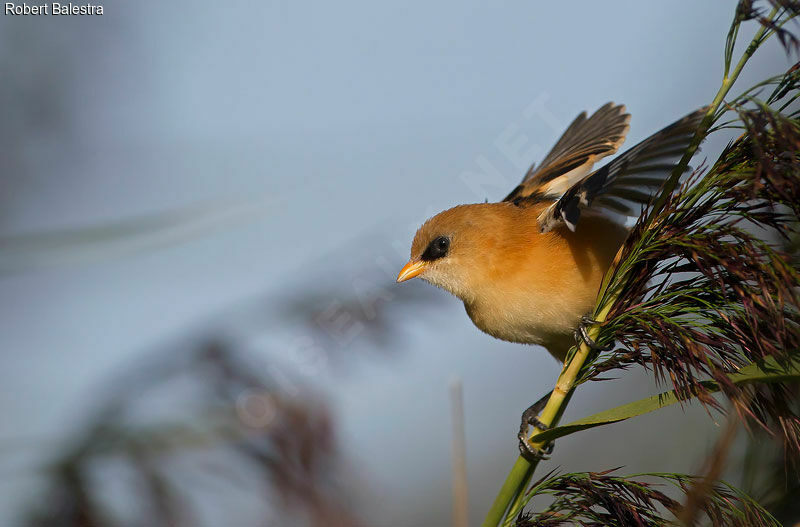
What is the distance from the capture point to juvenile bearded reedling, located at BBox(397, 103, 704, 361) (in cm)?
215

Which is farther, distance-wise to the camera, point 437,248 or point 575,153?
point 575,153

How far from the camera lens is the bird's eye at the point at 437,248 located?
9.57 ft

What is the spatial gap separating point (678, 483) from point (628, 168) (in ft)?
2.65

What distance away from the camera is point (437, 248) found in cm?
292

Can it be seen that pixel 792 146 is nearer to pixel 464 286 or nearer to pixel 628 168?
pixel 628 168

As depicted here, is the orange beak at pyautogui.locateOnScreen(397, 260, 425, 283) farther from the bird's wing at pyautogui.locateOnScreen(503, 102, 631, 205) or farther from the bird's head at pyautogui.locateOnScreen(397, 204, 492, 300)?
the bird's wing at pyautogui.locateOnScreen(503, 102, 631, 205)

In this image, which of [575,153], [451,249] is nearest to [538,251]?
[451,249]

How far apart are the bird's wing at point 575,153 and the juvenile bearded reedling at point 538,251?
121 millimetres

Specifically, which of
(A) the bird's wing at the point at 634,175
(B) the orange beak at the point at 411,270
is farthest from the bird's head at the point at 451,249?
(A) the bird's wing at the point at 634,175

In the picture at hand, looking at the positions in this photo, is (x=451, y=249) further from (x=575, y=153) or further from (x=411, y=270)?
(x=575, y=153)

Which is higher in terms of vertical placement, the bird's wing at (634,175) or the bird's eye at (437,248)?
the bird's eye at (437,248)

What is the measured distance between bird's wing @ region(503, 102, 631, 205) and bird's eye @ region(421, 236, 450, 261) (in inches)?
18.3

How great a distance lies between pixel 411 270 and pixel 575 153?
1219 mm

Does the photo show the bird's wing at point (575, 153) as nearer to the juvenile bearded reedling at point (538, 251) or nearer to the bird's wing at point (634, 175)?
the juvenile bearded reedling at point (538, 251)
